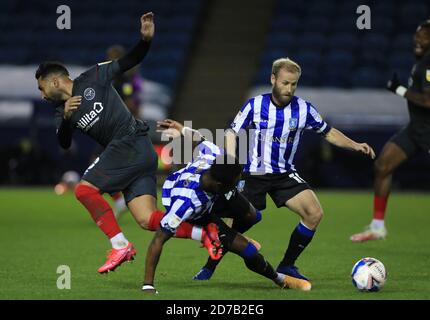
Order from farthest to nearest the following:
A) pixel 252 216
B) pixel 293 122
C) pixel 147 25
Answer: pixel 293 122, pixel 252 216, pixel 147 25

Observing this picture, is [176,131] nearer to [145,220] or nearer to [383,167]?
[145,220]

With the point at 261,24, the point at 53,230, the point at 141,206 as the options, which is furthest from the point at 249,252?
the point at 261,24

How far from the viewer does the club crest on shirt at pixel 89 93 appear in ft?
24.3

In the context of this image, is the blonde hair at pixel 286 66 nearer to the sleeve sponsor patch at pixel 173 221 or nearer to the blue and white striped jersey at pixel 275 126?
the blue and white striped jersey at pixel 275 126

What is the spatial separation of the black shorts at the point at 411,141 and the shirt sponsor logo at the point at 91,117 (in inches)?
162

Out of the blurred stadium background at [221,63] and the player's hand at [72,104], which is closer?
the player's hand at [72,104]

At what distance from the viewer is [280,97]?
296 inches

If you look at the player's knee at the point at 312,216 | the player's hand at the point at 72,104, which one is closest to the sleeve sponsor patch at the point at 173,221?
the player's hand at the point at 72,104

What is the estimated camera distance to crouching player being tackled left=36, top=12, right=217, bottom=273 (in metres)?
7.30

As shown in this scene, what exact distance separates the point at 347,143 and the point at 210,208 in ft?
4.40

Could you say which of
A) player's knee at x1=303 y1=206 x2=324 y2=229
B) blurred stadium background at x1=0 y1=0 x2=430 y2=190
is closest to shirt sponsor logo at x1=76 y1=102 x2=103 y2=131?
player's knee at x1=303 y1=206 x2=324 y2=229

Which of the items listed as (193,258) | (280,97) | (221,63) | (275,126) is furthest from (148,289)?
(221,63)

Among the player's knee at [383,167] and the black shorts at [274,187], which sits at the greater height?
the black shorts at [274,187]
